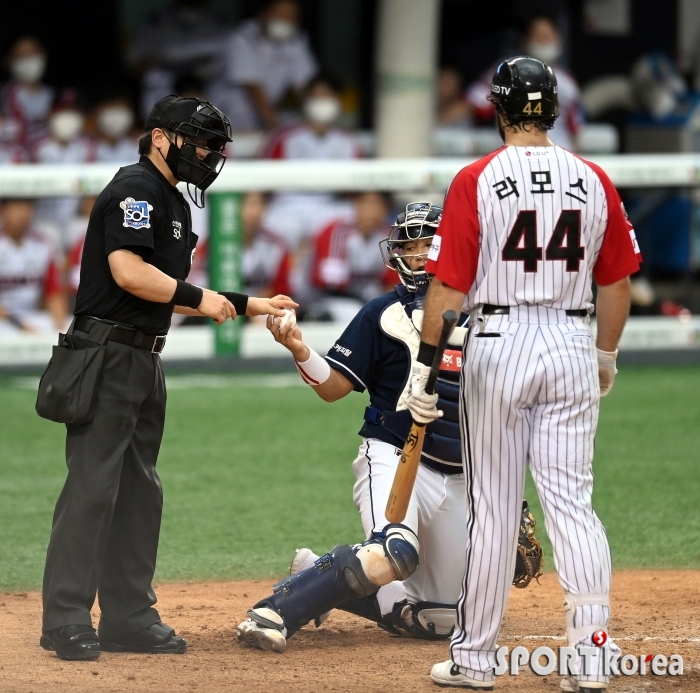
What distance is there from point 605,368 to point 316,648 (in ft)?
4.10

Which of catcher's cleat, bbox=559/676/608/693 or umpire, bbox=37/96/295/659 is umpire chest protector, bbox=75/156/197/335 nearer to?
umpire, bbox=37/96/295/659

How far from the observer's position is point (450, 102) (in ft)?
43.3

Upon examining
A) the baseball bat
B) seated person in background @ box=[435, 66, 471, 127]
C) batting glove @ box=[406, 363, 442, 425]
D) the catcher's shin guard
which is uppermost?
seated person in background @ box=[435, 66, 471, 127]

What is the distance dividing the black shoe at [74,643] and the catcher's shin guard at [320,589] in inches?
20.5

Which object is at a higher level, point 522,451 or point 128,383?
point 128,383

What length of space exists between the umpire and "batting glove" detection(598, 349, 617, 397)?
1.00 metres

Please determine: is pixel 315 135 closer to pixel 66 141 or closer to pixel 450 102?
pixel 450 102

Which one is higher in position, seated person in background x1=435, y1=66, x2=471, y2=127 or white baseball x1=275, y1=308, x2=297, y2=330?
seated person in background x1=435, y1=66, x2=471, y2=127

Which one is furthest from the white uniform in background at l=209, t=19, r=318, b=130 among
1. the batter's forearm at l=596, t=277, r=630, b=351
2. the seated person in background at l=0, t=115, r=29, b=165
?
the batter's forearm at l=596, t=277, r=630, b=351

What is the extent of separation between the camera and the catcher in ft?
14.5

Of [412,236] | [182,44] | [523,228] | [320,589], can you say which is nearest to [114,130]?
[182,44]

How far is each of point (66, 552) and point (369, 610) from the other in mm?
1001

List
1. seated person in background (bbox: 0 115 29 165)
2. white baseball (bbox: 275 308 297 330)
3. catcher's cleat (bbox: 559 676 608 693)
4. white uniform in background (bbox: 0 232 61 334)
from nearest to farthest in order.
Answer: catcher's cleat (bbox: 559 676 608 693) → white baseball (bbox: 275 308 297 330) → white uniform in background (bbox: 0 232 61 334) → seated person in background (bbox: 0 115 29 165)

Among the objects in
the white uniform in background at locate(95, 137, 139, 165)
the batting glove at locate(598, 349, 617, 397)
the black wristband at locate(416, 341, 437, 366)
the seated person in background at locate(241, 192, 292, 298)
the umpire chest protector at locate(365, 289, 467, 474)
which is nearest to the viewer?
the black wristband at locate(416, 341, 437, 366)
